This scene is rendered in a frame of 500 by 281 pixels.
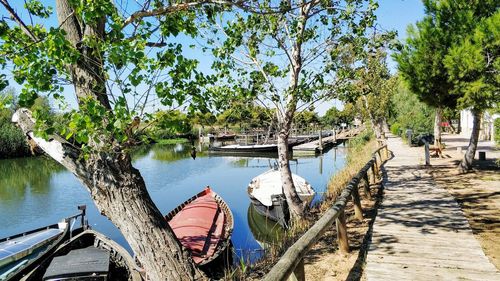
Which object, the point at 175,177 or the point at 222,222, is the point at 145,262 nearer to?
the point at 222,222

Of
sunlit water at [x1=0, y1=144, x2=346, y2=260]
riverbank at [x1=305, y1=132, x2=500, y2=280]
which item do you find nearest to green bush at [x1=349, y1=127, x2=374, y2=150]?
sunlit water at [x1=0, y1=144, x2=346, y2=260]

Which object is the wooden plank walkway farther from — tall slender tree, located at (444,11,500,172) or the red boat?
the red boat

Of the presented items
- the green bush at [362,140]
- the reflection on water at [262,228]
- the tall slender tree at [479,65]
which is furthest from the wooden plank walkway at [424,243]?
the green bush at [362,140]

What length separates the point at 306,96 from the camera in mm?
9312

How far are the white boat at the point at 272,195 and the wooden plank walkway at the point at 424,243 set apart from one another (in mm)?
4657

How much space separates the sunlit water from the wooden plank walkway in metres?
3.84

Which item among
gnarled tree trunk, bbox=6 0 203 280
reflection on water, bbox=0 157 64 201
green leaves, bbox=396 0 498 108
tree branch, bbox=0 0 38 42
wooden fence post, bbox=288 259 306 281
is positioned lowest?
reflection on water, bbox=0 157 64 201

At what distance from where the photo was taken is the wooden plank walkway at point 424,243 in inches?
204

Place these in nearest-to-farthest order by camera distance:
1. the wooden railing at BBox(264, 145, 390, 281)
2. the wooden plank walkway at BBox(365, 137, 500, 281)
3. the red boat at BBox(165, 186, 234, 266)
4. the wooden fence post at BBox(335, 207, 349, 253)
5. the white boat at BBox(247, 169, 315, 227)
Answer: the wooden railing at BBox(264, 145, 390, 281), the wooden plank walkway at BBox(365, 137, 500, 281), the wooden fence post at BBox(335, 207, 349, 253), the red boat at BBox(165, 186, 234, 266), the white boat at BBox(247, 169, 315, 227)

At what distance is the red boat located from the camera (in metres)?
9.61

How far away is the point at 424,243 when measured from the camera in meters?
6.37

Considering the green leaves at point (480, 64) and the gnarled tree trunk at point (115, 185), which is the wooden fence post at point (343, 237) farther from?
the green leaves at point (480, 64)

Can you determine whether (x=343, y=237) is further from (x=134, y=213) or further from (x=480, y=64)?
(x=480, y=64)

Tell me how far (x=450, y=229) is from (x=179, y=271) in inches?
211
